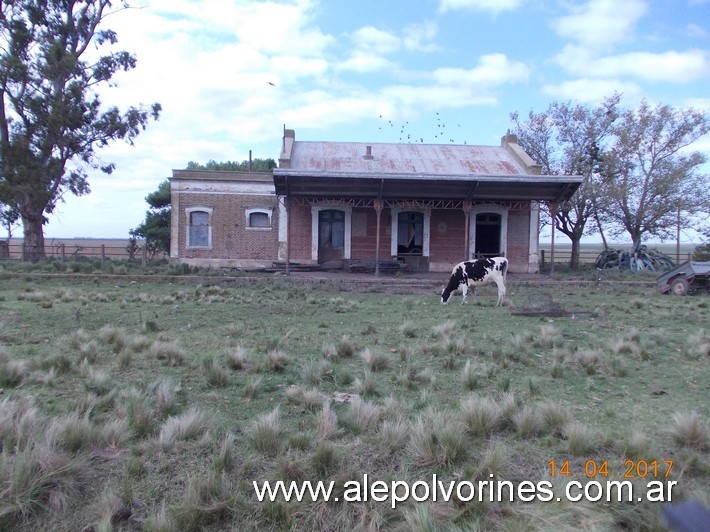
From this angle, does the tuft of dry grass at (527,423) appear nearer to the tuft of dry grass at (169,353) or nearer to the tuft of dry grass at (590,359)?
the tuft of dry grass at (590,359)

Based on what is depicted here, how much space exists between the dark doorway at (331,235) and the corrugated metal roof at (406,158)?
103 inches

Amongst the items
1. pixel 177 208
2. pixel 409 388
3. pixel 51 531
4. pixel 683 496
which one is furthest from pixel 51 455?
pixel 177 208

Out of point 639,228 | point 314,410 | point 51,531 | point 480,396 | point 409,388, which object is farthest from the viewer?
point 639,228

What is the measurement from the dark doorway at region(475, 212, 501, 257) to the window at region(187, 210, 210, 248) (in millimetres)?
15166

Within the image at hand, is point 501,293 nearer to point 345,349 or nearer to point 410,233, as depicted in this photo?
point 345,349

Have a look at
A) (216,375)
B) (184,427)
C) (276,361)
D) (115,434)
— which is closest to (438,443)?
(184,427)

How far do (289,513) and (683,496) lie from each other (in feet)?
9.15

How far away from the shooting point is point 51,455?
13.5 ft

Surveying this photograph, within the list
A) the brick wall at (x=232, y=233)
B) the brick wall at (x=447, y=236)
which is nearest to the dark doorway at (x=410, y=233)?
the brick wall at (x=447, y=236)

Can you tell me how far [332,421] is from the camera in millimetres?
5000

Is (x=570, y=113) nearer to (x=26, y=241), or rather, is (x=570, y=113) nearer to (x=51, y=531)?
(x=26, y=241)

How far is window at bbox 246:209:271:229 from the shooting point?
29844 mm

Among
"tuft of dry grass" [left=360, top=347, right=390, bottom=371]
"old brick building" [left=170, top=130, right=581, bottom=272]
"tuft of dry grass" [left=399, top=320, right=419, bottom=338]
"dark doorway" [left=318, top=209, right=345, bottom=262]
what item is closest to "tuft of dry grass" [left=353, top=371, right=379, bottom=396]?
"tuft of dry grass" [left=360, top=347, right=390, bottom=371]

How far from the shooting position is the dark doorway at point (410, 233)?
3030 cm
